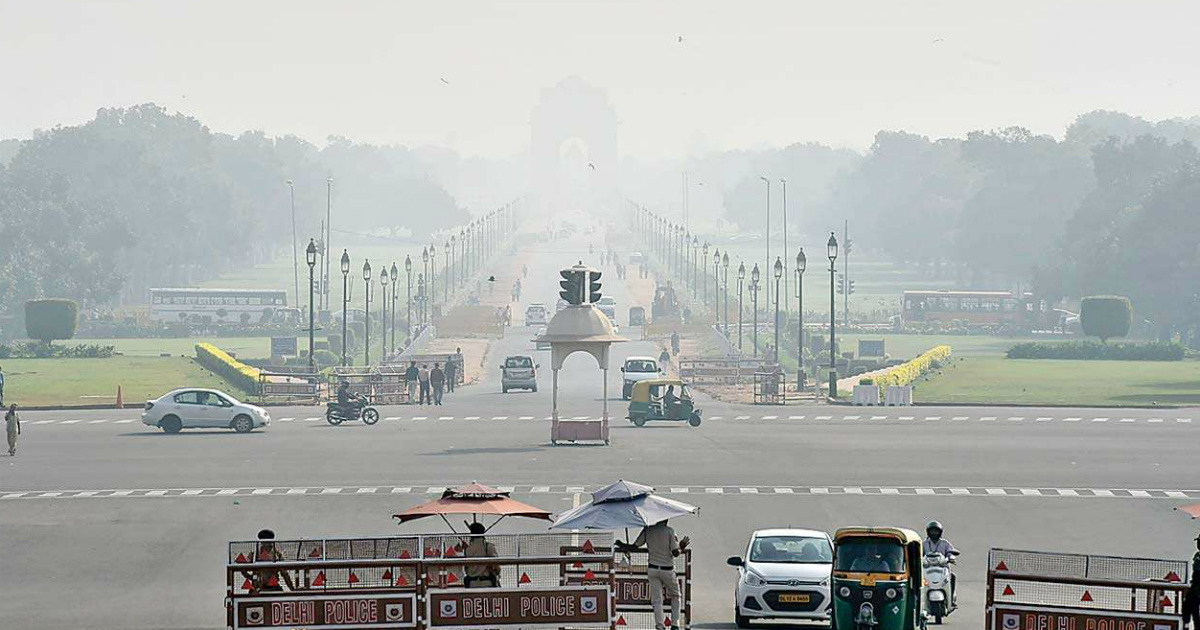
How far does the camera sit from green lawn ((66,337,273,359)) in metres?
104

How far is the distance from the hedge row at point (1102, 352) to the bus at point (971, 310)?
3945 cm

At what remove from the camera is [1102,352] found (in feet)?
305

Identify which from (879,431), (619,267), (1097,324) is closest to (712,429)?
(879,431)

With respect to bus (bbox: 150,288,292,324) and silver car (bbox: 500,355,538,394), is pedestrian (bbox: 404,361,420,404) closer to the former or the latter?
silver car (bbox: 500,355,538,394)

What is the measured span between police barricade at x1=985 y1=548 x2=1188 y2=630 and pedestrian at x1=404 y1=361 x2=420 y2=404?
50.1 m

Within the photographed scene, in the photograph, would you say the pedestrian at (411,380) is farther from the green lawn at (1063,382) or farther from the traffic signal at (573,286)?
the traffic signal at (573,286)

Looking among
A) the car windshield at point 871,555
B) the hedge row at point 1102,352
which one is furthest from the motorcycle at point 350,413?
the hedge row at point 1102,352

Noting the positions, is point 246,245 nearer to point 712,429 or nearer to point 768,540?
point 712,429

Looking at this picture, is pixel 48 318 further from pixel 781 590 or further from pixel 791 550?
pixel 781 590

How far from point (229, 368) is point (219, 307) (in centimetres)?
5748

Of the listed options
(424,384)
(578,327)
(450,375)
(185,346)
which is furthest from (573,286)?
(185,346)

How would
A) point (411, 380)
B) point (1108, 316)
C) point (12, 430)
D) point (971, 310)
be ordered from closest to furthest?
point (12, 430) → point (411, 380) → point (1108, 316) → point (971, 310)

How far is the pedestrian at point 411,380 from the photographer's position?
7057cm

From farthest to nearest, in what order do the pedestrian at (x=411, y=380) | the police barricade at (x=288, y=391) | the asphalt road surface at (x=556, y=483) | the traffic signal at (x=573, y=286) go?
1. the pedestrian at (x=411, y=380)
2. the police barricade at (x=288, y=391)
3. the traffic signal at (x=573, y=286)
4. the asphalt road surface at (x=556, y=483)
